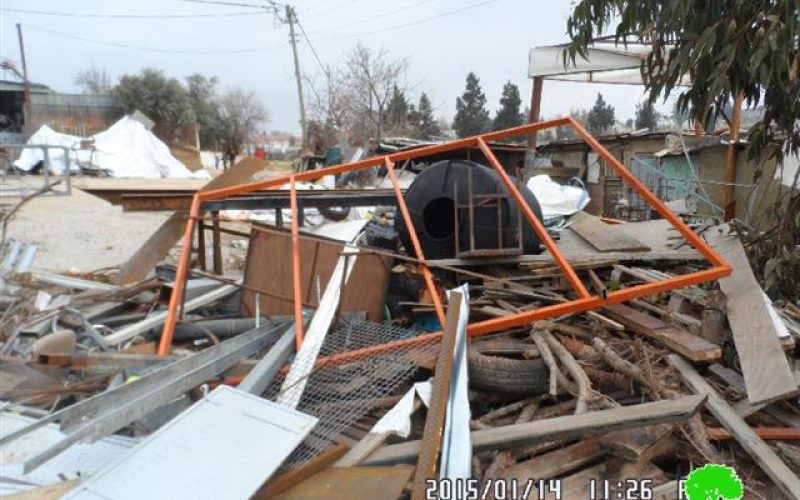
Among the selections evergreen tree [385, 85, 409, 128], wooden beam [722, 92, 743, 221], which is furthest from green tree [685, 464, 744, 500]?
evergreen tree [385, 85, 409, 128]

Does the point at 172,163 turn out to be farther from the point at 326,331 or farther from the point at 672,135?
the point at 326,331

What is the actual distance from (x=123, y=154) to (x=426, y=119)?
55.9 ft

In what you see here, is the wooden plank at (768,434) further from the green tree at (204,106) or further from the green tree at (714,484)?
the green tree at (204,106)

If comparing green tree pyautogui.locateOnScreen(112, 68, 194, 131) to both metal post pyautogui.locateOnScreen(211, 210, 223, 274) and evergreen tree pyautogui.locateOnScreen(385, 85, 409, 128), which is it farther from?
metal post pyautogui.locateOnScreen(211, 210, 223, 274)

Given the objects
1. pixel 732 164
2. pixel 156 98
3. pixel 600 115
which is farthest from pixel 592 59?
pixel 600 115

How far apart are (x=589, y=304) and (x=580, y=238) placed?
1973 millimetres

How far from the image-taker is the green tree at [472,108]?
45050 millimetres

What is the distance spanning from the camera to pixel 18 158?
2167 cm

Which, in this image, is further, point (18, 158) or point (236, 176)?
point (18, 158)

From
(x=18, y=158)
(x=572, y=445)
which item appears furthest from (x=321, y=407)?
(x=18, y=158)

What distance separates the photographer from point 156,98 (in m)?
33.3

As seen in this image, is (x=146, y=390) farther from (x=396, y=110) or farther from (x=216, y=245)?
(x=396, y=110)

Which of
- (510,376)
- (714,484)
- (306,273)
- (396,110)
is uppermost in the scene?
(396,110)
